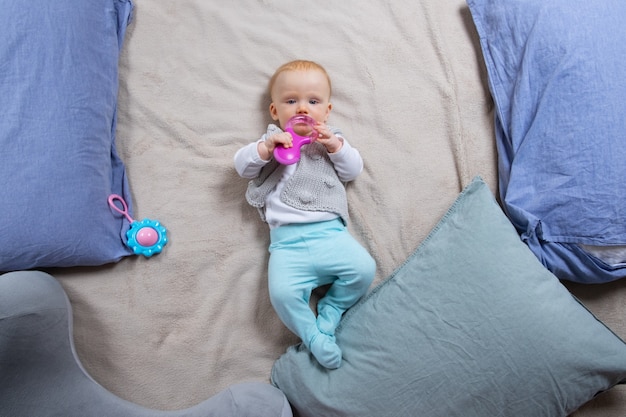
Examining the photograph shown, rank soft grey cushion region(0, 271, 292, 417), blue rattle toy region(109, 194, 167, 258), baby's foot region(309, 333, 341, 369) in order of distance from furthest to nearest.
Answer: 1. blue rattle toy region(109, 194, 167, 258)
2. baby's foot region(309, 333, 341, 369)
3. soft grey cushion region(0, 271, 292, 417)

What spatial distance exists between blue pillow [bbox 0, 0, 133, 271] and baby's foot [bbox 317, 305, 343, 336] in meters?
0.48

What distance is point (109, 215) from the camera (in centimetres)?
121

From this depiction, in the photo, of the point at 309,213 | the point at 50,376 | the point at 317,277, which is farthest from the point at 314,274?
the point at 50,376

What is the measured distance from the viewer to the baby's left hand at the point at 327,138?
118cm

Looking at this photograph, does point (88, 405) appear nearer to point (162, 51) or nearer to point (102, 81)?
point (102, 81)

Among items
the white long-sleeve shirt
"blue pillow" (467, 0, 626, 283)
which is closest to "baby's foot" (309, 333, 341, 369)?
the white long-sleeve shirt

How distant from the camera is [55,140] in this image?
1.14 meters

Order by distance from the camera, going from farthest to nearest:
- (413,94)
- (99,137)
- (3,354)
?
(413,94) → (99,137) → (3,354)

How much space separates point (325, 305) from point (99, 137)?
655 mm

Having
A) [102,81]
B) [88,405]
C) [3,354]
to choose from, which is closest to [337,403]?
[88,405]

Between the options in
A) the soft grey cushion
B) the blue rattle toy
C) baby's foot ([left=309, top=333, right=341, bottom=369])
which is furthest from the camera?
the blue rattle toy

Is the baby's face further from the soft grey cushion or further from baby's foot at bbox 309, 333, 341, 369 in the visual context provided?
the soft grey cushion

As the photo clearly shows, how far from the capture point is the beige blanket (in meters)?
1.19

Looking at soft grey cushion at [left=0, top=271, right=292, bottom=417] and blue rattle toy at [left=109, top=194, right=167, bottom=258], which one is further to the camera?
blue rattle toy at [left=109, top=194, right=167, bottom=258]
